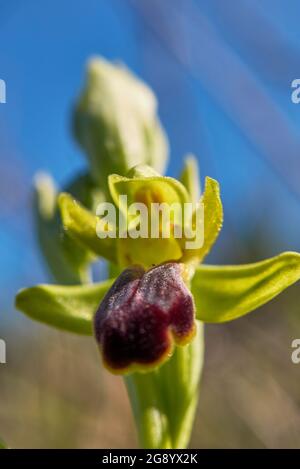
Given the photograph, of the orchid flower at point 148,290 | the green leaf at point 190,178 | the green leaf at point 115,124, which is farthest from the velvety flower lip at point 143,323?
the green leaf at point 115,124

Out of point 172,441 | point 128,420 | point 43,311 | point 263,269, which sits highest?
point 263,269

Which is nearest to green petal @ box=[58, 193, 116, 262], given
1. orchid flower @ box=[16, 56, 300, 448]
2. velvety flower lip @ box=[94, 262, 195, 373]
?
orchid flower @ box=[16, 56, 300, 448]

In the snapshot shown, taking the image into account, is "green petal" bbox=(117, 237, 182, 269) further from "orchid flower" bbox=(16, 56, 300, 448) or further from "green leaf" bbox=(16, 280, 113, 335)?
"green leaf" bbox=(16, 280, 113, 335)

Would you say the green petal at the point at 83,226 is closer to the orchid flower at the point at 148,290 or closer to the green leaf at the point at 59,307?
the orchid flower at the point at 148,290

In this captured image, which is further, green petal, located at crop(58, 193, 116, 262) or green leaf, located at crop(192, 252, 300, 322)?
green petal, located at crop(58, 193, 116, 262)

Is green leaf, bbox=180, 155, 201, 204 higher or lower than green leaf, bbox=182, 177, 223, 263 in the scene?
higher

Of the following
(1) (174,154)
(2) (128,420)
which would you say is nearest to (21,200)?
(1) (174,154)

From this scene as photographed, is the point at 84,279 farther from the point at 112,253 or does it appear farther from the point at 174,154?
the point at 174,154
